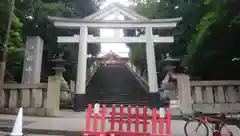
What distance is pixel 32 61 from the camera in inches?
510

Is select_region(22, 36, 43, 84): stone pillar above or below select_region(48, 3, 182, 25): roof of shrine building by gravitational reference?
below

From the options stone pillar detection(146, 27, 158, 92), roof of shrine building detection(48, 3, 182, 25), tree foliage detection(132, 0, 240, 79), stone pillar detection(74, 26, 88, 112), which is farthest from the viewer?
roof of shrine building detection(48, 3, 182, 25)

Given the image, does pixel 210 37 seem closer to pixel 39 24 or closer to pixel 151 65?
pixel 151 65

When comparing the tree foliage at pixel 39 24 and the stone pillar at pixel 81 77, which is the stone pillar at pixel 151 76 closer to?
the stone pillar at pixel 81 77

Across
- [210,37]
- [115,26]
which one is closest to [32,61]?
[115,26]

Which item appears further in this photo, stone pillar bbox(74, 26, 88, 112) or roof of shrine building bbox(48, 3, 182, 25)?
roof of shrine building bbox(48, 3, 182, 25)

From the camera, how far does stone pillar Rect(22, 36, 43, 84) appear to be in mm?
12770

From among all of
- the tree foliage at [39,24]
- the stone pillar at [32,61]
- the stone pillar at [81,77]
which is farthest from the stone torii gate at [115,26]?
the tree foliage at [39,24]

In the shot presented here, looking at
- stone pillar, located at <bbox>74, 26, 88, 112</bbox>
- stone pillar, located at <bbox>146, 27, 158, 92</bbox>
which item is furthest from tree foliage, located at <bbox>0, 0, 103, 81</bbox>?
stone pillar, located at <bbox>146, 27, 158, 92</bbox>

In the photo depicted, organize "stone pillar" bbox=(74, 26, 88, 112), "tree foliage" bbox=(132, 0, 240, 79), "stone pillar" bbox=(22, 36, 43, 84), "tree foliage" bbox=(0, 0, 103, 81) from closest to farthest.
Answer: "tree foliage" bbox=(132, 0, 240, 79) → "tree foliage" bbox=(0, 0, 103, 81) → "stone pillar" bbox=(22, 36, 43, 84) → "stone pillar" bbox=(74, 26, 88, 112)

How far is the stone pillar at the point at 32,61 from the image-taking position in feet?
41.9

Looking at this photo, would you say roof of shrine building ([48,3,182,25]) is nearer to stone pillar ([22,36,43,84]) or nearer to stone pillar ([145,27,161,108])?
stone pillar ([145,27,161,108])

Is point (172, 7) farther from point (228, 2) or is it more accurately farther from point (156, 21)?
point (228, 2)

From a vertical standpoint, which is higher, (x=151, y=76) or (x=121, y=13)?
(x=121, y=13)
